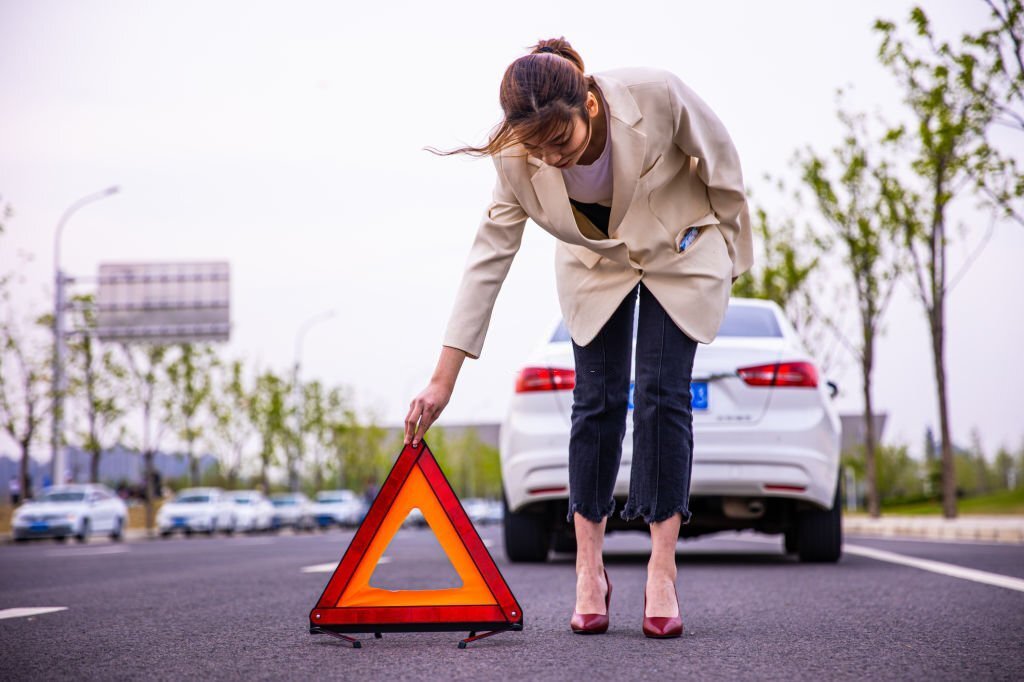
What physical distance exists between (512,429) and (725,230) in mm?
3219

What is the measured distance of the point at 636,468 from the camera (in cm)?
362

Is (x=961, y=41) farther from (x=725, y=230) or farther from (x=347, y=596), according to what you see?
(x=347, y=596)

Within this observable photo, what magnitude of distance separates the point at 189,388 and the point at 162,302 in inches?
385

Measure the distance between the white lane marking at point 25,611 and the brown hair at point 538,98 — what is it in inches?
95.9

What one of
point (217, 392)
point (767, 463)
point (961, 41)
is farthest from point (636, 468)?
point (217, 392)

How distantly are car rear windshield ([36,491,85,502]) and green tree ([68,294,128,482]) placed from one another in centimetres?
994

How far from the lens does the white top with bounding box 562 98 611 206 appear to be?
3.36 meters

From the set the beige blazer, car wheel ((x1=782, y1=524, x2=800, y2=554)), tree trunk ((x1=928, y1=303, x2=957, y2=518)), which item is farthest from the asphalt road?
tree trunk ((x1=928, y1=303, x2=957, y2=518))

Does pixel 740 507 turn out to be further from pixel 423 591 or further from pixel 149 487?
pixel 149 487

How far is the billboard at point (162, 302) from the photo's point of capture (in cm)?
3344

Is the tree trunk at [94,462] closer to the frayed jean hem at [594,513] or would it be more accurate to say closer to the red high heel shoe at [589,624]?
the frayed jean hem at [594,513]

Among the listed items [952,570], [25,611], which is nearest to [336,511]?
[952,570]

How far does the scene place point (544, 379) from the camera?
6641mm

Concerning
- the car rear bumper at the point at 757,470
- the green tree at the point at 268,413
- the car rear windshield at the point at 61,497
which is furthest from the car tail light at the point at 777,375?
the green tree at the point at 268,413
